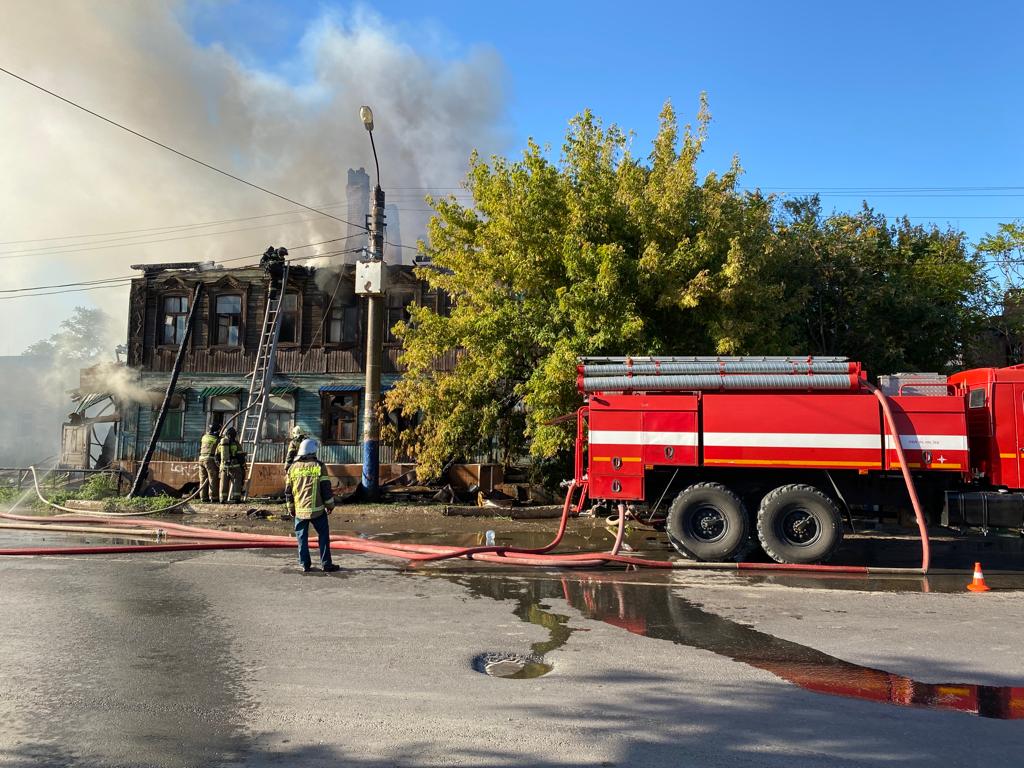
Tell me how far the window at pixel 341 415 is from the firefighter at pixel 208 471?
787 centimetres

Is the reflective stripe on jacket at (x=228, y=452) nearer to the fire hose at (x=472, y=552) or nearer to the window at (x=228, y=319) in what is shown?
the fire hose at (x=472, y=552)

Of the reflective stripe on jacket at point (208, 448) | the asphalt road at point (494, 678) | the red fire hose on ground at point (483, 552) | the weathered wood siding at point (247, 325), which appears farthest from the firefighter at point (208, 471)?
the weathered wood siding at point (247, 325)

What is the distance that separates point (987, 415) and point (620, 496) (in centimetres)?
456

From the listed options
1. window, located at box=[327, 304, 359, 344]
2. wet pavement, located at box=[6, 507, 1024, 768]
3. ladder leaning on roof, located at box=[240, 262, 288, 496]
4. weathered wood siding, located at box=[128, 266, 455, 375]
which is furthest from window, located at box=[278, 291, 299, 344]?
wet pavement, located at box=[6, 507, 1024, 768]

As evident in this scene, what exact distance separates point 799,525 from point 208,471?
38.3 feet

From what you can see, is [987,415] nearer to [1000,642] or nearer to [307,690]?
[1000,642]

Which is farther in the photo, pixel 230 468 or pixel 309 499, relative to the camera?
pixel 230 468

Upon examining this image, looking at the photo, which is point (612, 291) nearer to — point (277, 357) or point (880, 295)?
point (880, 295)

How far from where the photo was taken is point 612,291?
12.4m

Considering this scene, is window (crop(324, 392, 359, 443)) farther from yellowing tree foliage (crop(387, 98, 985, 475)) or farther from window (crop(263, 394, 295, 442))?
yellowing tree foliage (crop(387, 98, 985, 475))

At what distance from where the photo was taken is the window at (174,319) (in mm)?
24062

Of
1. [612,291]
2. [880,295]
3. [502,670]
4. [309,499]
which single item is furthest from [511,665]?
[880,295]

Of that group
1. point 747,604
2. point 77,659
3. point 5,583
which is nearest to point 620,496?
point 747,604

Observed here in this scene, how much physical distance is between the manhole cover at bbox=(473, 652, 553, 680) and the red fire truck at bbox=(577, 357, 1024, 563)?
4.53 metres
